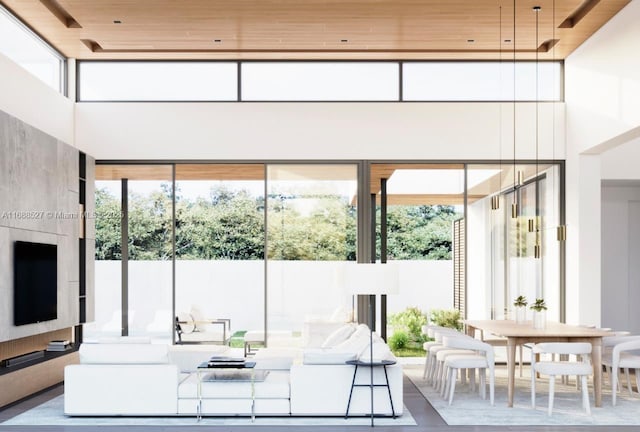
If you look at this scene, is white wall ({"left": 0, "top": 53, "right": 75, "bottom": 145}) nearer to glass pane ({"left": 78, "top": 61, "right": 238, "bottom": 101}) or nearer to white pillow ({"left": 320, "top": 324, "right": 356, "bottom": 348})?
glass pane ({"left": 78, "top": 61, "right": 238, "bottom": 101})

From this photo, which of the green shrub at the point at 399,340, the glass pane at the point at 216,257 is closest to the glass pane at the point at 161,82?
the glass pane at the point at 216,257

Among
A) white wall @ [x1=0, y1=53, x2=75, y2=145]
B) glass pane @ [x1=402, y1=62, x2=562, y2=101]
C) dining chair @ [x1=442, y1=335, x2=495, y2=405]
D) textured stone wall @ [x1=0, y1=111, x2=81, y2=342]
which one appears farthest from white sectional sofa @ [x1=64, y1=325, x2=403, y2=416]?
glass pane @ [x1=402, y1=62, x2=562, y2=101]

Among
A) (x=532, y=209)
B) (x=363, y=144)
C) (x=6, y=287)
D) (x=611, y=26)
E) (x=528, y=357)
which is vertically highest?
(x=611, y=26)

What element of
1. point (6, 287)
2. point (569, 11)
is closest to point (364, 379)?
point (6, 287)

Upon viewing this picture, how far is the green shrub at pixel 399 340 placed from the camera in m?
12.0

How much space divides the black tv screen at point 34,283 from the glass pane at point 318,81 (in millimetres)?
3654

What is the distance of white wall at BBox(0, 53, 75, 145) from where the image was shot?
871cm

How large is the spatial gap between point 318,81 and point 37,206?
431 centimetres

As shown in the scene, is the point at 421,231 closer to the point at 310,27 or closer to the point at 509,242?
the point at 509,242

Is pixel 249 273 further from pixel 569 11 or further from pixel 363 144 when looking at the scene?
pixel 569 11

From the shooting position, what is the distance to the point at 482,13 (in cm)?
895

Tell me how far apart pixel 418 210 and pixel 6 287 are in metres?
6.07

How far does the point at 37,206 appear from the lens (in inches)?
341

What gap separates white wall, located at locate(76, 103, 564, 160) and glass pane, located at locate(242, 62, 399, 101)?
15cm
